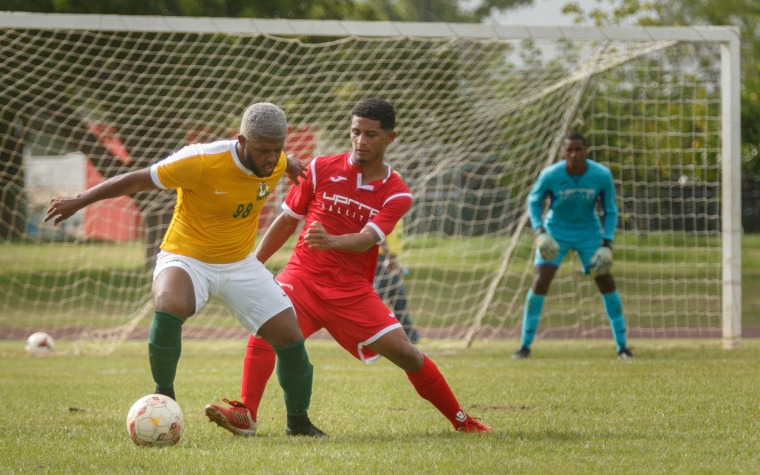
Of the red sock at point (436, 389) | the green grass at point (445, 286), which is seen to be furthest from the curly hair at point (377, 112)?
the green grass at point (445, 286)

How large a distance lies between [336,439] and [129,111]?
1286 centimetres

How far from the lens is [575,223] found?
10.6 meters

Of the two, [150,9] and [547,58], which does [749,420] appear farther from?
[150,9]

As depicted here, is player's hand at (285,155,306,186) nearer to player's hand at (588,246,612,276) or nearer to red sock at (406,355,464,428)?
red sock at (406,355,464,428)

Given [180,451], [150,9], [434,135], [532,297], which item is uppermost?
[150,9]

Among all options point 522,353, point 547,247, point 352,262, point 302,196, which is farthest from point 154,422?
point 522,353

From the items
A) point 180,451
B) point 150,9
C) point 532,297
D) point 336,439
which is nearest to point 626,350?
point 532,297

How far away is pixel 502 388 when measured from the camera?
26.5 feet

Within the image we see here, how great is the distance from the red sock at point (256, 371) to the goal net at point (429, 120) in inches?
234

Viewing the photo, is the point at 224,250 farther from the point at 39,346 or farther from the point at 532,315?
the point at 39,346

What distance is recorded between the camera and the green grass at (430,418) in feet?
15.7

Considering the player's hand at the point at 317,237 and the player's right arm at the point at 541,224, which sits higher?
the player's right arm at the point at 541,224

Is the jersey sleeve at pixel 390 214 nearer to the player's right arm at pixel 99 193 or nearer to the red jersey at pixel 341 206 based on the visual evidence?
the red jersey at pixel 341 206

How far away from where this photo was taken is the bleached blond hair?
17.8 feet
